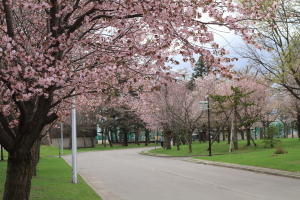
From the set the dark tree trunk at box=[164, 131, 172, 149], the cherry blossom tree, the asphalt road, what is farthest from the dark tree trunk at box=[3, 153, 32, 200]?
the dark tree trunk at box=[164, 131, 172, 149]

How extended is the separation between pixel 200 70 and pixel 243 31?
238 ft

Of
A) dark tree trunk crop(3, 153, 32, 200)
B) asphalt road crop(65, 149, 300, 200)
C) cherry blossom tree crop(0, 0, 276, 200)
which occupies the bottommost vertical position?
asphalt road crop(65, 149, 300, 200)

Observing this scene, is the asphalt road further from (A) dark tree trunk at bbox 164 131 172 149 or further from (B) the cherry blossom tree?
(A) dark tree trunk at bbox 164 131 172 149

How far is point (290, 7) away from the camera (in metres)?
19.2

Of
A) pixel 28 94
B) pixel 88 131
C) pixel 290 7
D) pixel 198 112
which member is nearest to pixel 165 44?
pixel 28 94

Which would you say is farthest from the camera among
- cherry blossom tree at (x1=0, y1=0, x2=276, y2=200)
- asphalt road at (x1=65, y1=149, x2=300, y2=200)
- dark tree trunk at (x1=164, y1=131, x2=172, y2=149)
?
dark tree trunk at (x1=164, y1=131, x2=172, y2=149)

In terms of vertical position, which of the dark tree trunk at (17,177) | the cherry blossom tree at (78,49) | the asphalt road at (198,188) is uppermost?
the cherry blossom tree at (78,49)

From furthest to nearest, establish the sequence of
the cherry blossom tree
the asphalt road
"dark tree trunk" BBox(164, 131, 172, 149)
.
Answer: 1. "dark tree trunk" BBox(164, 131, 172, 149)
2. the asphalt road
3. the cherry blossom tree

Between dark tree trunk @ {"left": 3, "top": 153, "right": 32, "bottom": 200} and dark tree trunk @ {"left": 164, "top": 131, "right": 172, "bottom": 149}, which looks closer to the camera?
dark tree trunk @ {"left": 3, "top": 153, "right": 32, "bottom": 200}

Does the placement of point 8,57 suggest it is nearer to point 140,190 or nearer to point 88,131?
point 140,190

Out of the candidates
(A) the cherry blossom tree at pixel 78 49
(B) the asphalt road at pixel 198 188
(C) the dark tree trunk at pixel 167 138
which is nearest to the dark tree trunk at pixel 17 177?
(A) the cherry blossom tree at pixel 78 49

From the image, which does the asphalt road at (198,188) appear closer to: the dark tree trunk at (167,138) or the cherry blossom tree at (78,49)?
the cherry blossom tree at (78,49)

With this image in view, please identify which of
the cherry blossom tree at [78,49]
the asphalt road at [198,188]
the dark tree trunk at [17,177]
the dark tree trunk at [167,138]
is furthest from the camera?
the dark tree trunk at [167,138]

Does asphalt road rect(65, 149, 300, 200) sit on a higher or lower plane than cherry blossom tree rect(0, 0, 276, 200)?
lower
